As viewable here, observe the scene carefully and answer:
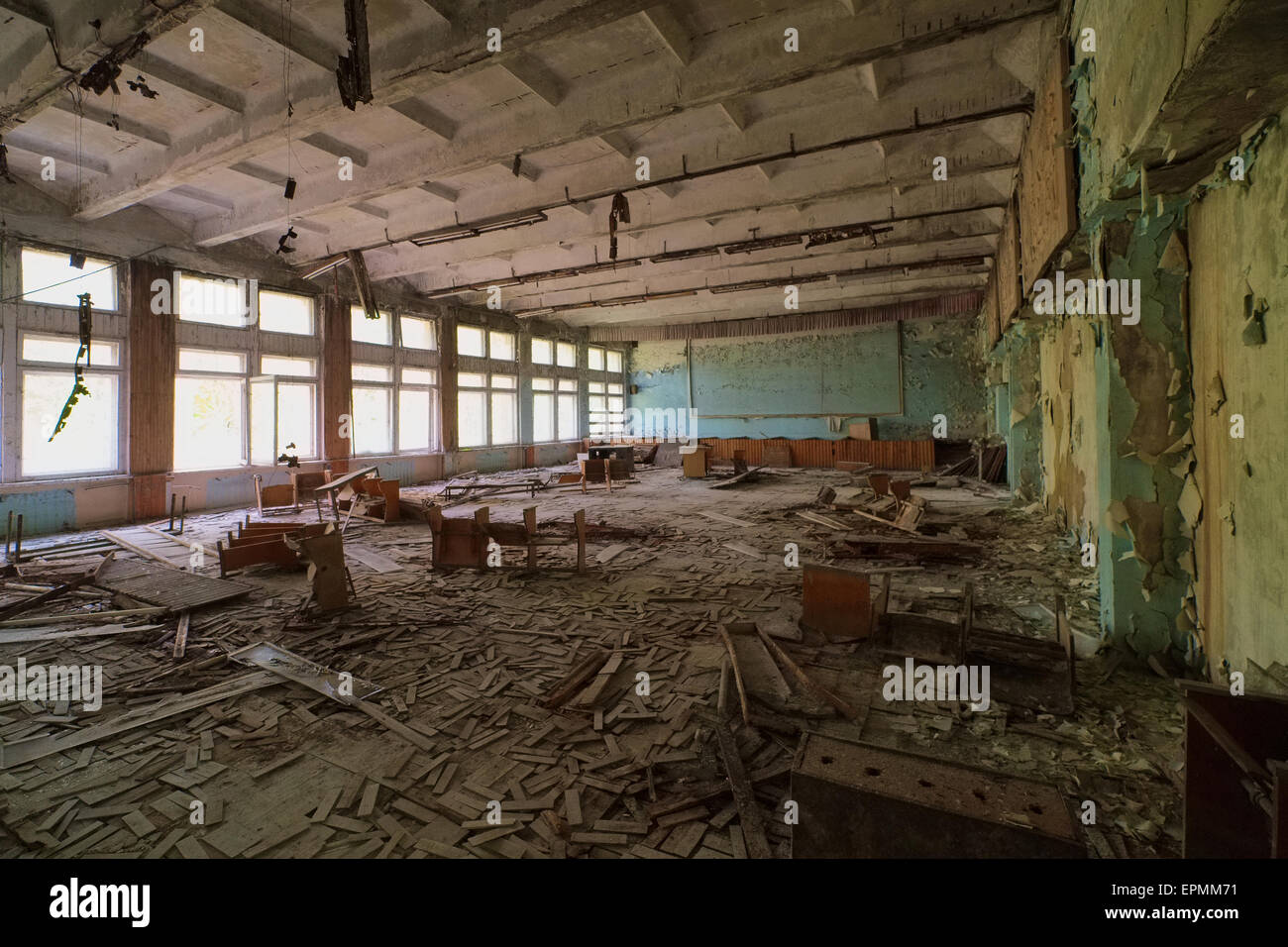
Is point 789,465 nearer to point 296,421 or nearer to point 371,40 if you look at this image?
point 296,421

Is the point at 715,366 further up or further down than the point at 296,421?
further up

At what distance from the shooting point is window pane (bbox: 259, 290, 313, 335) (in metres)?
13.2

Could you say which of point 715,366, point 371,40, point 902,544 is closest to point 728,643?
point 902,544

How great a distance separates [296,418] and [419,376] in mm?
4042

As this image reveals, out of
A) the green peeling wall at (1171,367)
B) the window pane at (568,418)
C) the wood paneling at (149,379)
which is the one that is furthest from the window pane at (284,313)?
the green peeling wall at (1171,367)

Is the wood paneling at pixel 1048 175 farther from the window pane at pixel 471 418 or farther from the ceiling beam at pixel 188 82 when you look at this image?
the window pane at pixel 471 418

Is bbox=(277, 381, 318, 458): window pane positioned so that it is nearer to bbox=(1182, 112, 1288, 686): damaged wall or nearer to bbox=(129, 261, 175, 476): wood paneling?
bbox=(129, 261, 175, 476): wood paneling

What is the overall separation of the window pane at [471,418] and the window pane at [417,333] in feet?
6.12

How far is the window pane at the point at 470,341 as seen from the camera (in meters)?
18.5

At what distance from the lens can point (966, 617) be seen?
4773 mm

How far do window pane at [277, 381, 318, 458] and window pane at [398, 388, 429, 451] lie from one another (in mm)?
2581

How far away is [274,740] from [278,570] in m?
4.77
